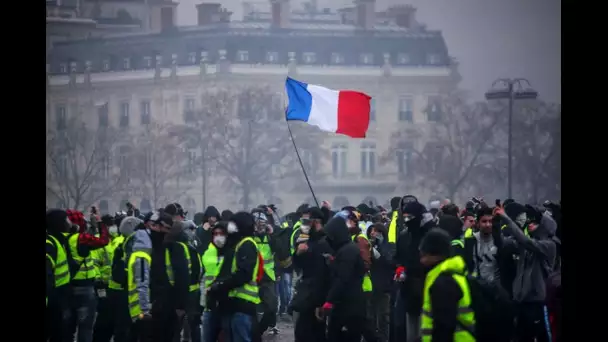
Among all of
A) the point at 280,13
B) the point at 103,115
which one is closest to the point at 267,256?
the point at 103,115

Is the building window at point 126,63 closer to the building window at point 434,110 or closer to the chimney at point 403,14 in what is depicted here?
the chimney at point 403,14

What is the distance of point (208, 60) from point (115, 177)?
12777 mm

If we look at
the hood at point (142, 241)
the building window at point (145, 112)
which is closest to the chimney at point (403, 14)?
the building window at point (145, 112)

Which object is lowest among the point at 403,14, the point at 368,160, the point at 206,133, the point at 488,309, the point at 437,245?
the point at 368,160

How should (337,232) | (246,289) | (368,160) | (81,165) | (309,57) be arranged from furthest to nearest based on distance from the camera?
1. (309,57)
2. (368,160)
3. (81,165)
4. (246,289)
5. (337,232)

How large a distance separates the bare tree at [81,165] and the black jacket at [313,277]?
173 feet

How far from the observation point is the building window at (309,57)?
8661 cm

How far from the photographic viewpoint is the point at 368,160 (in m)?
86.4

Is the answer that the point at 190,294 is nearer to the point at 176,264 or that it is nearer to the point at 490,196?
the point at 176,264

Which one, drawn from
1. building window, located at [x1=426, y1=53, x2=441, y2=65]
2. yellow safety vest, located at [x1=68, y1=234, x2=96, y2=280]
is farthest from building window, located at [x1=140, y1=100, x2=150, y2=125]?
yellow safety vest, located at [x1=68, y1=234, x2=96, y2=280]

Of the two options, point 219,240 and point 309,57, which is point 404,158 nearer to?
point 309,57

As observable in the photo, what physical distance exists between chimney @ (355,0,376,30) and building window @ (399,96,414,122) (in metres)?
4.59

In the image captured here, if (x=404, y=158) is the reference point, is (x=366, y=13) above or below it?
above

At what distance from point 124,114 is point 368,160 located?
13.7 meters
